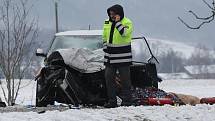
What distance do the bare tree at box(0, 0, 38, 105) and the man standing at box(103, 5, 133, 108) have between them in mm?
6774

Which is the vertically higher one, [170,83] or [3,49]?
[3,49]

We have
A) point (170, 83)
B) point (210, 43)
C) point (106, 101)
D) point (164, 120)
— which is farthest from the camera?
point (210, 43)

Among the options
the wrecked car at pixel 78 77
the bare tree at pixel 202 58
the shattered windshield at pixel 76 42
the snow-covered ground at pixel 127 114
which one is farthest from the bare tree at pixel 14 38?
the bare tree at pixel 202 58

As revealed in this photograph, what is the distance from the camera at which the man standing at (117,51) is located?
10.8 meters

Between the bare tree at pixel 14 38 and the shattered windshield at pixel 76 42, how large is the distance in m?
3.63

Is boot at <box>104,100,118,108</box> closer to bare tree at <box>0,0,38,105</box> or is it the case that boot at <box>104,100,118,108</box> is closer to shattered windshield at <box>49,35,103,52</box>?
shattered windshield at <box>49,35,103,52</box>

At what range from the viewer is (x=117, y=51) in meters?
10.9

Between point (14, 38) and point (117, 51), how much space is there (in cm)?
743

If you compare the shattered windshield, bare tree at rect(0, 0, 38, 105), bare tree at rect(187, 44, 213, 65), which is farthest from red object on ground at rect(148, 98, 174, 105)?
bare tree at rect(187, 44, 213, 65)

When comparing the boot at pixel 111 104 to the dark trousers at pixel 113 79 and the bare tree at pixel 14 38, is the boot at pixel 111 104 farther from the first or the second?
the bare tree at pixel 14 38

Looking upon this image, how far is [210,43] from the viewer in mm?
149750

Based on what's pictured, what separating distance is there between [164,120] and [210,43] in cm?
14304

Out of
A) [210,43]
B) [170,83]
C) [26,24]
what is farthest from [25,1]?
[210,43]

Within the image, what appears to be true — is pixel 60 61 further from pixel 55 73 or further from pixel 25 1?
pixel 25 1
